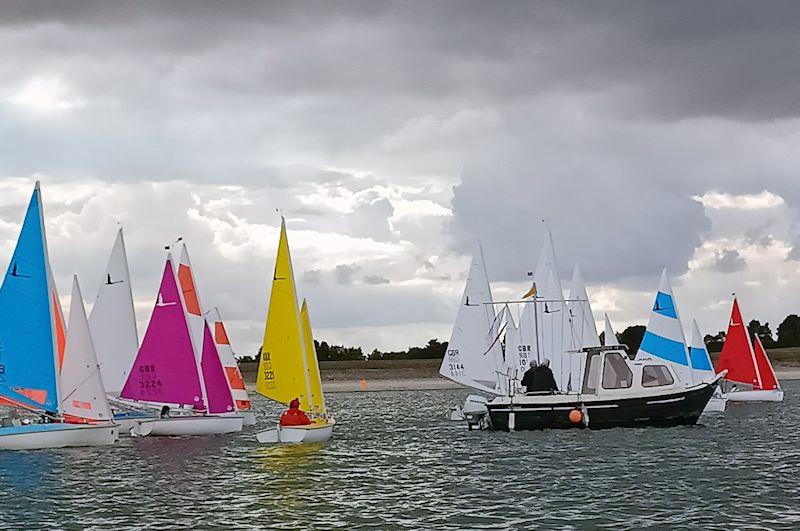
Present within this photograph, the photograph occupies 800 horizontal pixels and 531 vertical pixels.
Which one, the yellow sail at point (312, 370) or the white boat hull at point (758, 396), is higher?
the yellow sail at point (312, 370)

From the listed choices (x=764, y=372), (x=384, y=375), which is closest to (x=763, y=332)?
(x=384, y=375)

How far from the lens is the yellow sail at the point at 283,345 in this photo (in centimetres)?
4556

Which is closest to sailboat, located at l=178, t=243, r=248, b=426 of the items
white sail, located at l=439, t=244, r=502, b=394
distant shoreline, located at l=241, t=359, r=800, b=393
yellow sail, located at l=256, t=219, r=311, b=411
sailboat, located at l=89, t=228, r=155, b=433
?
sailboat, located at l=89, t=228, r=155, b=433

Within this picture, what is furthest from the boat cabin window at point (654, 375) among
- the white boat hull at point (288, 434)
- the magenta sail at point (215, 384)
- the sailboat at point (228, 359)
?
the sailboat at point (228, 359)

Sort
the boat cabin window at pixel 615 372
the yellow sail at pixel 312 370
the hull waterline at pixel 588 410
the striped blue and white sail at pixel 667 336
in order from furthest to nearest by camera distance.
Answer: the striped blue and white sail at pixel 667 336 < the boat cabin window at pixel 615 372 < the hull waterline at pixel 588 410 < the yellow sail at pixel 312 370

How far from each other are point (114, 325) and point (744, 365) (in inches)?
1723

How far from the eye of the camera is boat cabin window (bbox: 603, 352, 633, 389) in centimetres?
5041

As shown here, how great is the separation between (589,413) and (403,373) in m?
106

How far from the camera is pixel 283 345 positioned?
46.1m

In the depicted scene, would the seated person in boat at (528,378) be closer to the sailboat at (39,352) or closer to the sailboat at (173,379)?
the sailboat at (173,379)

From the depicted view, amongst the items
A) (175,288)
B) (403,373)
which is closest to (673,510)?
(175,288)

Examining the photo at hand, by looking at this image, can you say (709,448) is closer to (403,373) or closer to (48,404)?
(48,404)

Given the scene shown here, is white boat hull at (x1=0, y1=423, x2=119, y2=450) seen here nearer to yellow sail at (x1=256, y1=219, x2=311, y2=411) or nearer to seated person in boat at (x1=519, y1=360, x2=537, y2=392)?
yellow sail at (x1=256, y1=219, x2=311, y2=411)

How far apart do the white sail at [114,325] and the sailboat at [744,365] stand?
40.7 metres
